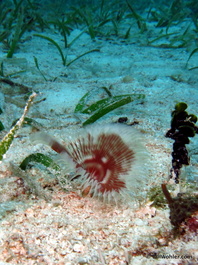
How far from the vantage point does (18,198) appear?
4.52ft

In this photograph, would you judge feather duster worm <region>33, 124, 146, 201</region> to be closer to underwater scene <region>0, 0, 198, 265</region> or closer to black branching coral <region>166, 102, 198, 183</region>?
underwater scene <region>0, 0, 198, 265</region>

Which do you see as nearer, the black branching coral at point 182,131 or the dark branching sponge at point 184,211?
the dark branching sponge at point 184,211

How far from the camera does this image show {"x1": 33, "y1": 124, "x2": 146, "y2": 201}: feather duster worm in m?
1.37

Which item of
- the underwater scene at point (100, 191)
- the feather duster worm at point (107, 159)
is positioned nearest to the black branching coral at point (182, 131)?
the underwater scene at point (100, 191)

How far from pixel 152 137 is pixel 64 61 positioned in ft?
9.05

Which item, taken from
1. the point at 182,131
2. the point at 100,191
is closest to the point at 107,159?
the point at 100,191

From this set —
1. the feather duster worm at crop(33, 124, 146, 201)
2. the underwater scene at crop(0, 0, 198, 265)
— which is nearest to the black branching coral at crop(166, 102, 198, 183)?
the underwater scene at crop(0, 0, 198, 265)

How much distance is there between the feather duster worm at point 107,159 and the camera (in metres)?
1.37

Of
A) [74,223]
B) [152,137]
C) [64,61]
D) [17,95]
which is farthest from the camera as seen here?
[64,61]

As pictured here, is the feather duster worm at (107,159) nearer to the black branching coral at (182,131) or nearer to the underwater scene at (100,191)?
the underwater scene at (100,191)

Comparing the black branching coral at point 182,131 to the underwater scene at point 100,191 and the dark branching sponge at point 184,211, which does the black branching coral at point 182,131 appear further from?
the dark branching sponge at point 184,211

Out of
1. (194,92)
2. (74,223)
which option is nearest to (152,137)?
(74,223)

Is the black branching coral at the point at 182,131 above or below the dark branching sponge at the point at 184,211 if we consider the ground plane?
above

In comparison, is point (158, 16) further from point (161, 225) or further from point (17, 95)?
point (161, 225)
